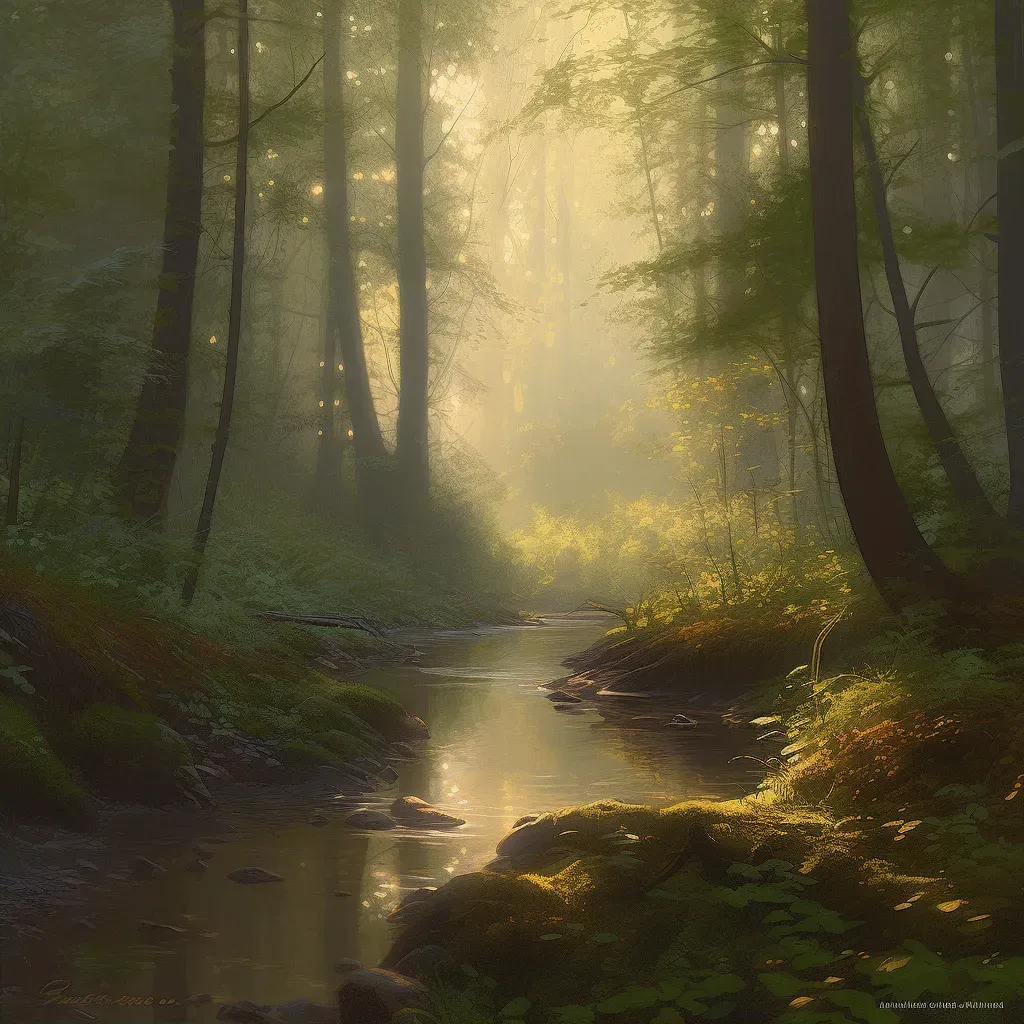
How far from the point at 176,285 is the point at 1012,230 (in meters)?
8.32

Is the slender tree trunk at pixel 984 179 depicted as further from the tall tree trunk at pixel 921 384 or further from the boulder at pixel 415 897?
the boulder at pixel 415 897

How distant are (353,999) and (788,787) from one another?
3.57m

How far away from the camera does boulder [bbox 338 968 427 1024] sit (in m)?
4.37

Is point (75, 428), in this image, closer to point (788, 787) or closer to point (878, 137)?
point (788, 787)

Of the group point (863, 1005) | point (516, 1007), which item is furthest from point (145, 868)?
point (863, 1005)

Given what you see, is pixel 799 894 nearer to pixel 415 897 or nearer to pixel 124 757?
pixel 415 897

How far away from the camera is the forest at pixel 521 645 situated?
4723 mm

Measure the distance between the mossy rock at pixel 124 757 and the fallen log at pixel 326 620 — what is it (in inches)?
295

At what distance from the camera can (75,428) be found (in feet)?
36.5

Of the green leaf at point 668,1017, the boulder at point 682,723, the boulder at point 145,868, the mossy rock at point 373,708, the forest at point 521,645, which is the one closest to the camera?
the green leaf at point 668,1017

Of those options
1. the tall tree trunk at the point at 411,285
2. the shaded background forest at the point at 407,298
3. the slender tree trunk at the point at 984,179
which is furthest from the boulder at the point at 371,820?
the tall tree trunk at the point at 411,285

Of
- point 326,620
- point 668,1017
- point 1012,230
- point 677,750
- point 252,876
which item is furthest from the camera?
point 326,620

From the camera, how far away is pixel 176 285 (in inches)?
476

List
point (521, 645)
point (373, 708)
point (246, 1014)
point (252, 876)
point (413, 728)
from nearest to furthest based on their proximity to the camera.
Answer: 1. point (246, 1014)
2. point (252, 876)
3. point (373, 708)
4. point (413, 728)
5. point (521, 645)
